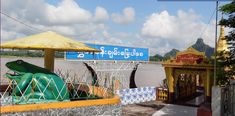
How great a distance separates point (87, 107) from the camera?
320 inches

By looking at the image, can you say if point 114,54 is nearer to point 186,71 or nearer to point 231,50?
point 186,71

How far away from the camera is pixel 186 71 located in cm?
1784

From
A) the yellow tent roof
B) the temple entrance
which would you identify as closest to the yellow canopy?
the yellow tent roof

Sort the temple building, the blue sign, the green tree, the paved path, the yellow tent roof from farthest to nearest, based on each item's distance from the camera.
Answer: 1. the temple building
2. the blue sign
3. the paved path
4. the green tree
5. the yellow tent roof

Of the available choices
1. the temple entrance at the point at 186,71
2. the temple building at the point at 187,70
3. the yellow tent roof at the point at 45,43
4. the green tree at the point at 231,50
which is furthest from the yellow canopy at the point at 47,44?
the temple entrance at the point at 186,71

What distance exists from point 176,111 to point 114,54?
5066 mm

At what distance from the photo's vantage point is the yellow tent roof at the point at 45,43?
7992mm

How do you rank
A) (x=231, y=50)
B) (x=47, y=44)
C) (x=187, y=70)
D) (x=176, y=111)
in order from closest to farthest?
(x=47, y=44) < (x=231, y=50) < (x=176, y=111) < (x=187, y=70)

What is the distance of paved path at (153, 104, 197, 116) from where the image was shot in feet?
49.8

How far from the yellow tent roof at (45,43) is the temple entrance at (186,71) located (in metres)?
9.81

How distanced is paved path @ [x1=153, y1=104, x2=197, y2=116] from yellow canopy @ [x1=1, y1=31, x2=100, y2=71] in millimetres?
7544

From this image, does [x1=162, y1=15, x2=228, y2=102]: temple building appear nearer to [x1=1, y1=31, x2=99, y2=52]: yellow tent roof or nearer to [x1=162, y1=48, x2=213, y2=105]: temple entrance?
[x1=162, y1=48, x2=213, y2=105]: temple entrance

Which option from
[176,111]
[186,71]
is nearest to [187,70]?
[186,71]

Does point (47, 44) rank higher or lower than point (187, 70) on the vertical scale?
higher
